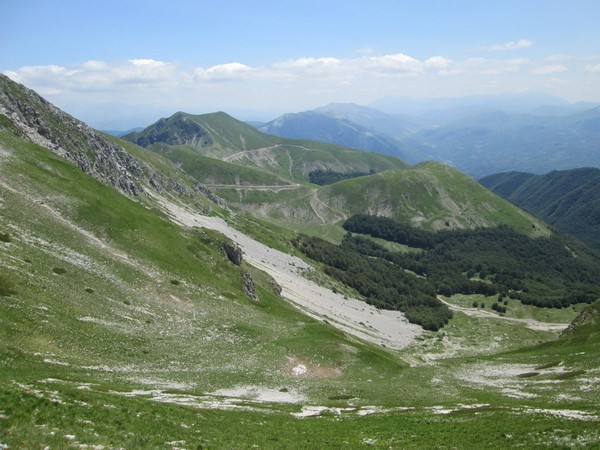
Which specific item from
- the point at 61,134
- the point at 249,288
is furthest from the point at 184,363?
the point at 61,134

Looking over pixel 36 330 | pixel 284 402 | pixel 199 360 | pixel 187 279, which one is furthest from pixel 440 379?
pixel 36 330

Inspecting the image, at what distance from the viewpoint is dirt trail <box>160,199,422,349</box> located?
138 m

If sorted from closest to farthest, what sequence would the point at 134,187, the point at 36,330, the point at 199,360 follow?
the point at 36,330, the point at 199,360, the point at 134,187

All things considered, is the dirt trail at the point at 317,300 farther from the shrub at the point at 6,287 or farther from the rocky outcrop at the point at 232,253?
the shrub at the point at 6,287

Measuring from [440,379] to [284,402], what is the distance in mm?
34175

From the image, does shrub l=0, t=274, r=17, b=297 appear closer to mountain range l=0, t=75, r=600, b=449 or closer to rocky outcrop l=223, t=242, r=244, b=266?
mountain range l=0, t=75, r=600, b=449

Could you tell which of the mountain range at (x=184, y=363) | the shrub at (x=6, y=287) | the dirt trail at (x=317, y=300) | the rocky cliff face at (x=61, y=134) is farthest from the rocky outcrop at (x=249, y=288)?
the rocky cliff face at (x=61, y=134)

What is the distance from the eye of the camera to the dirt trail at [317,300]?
13750 centimetres

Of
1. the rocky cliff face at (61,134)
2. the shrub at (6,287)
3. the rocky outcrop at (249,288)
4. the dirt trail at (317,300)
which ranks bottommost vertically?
the dirt trail at (317,300)

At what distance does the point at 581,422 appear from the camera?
110 ft

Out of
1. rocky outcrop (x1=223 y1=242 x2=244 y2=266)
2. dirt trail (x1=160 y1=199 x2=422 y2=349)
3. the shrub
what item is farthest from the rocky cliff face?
the shrub

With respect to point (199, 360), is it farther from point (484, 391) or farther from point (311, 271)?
point (311, 271)

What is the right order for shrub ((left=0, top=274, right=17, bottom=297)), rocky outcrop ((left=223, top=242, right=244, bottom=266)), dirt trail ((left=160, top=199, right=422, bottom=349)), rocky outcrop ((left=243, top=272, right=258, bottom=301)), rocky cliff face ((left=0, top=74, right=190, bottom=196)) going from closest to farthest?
shrub ((left=0, top=274, right=17, bottom=297)) → rocky outcrop ((left=243, top=272, right=258, bottom=301)) → rocky outcrop ((left=223, top=242, right=244, bottom=266)) → rocky cliff face ((left=0, top=74, right=190, bottom=196)) → dirt trail ((left=160, top=199, right=422, bottom=349))

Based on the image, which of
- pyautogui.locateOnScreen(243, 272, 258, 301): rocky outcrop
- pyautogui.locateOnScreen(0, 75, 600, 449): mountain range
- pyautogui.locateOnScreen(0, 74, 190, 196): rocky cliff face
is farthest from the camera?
pyautogui.locateOnScreen(0, 74, 190, 196): rocky cliff face
